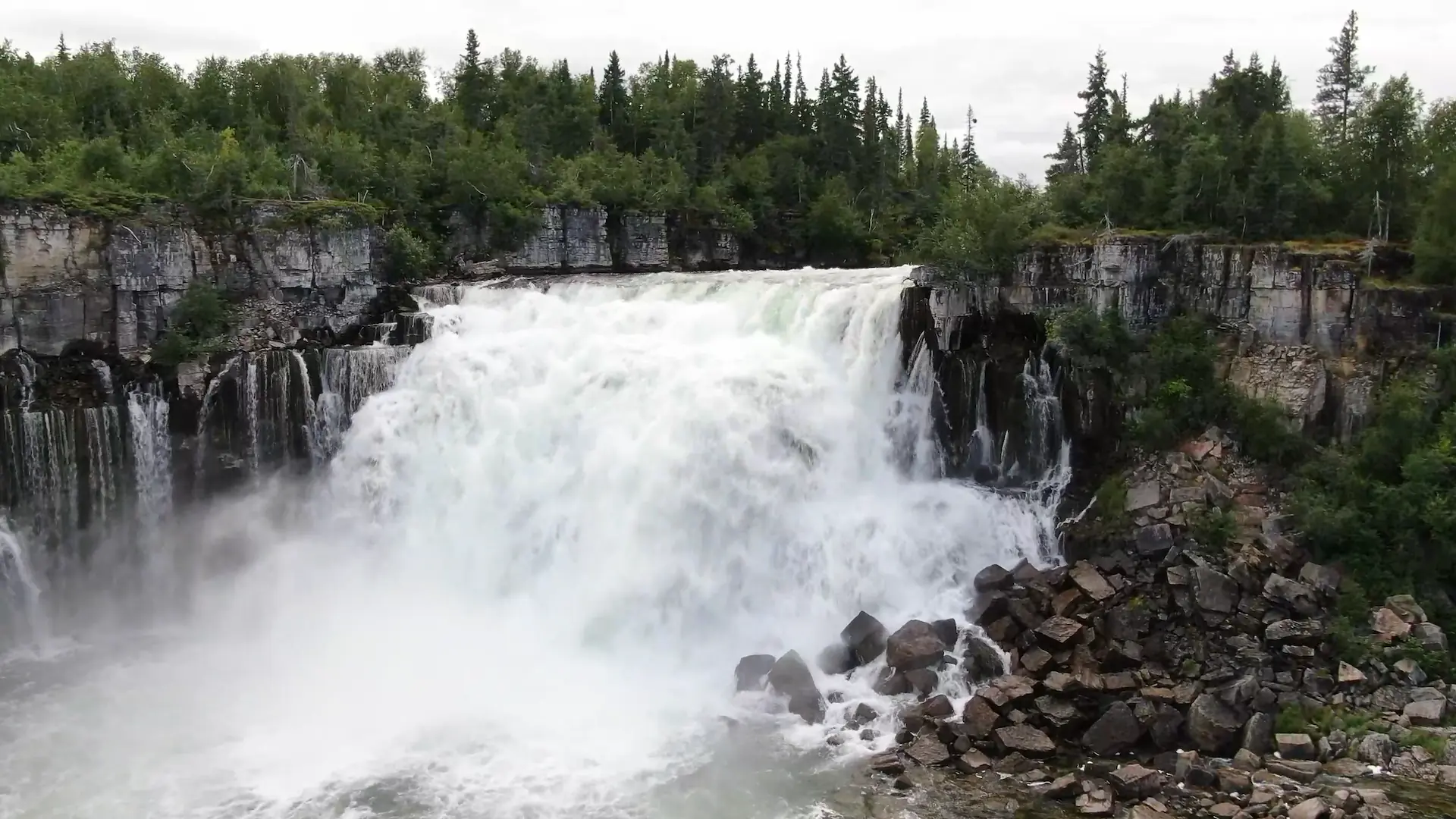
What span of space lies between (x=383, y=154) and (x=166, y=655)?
28542 millimetres

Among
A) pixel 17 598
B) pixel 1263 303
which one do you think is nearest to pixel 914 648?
pixel 1263 303

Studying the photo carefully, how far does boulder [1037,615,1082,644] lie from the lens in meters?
23.6

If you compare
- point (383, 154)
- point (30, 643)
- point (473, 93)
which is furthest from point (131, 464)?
point (473, 93)

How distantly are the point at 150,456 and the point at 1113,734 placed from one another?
2714 cm

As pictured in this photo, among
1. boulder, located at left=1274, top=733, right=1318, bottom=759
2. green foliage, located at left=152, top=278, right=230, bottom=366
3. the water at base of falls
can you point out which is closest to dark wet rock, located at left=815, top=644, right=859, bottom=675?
the water at base of falls

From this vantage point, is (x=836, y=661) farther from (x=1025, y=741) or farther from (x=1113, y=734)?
(x=1113, y=734)

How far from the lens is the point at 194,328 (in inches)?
1222

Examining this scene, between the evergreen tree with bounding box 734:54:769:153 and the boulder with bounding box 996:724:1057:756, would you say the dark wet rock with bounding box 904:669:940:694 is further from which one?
the evergreen tree with bounding box 734:54:769:153

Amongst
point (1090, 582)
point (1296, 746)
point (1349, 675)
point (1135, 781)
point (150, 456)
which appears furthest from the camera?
point (150, 456)

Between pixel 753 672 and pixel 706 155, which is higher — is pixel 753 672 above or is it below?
below

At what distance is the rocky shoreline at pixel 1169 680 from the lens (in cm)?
1906

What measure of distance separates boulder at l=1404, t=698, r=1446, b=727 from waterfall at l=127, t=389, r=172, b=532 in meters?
32.1

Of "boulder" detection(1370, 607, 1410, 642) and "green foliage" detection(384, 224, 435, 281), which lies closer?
"boulder" detection(1370, 607, 1410, 642)

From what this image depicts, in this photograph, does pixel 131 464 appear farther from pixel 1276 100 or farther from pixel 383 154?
pixel 1276 100
